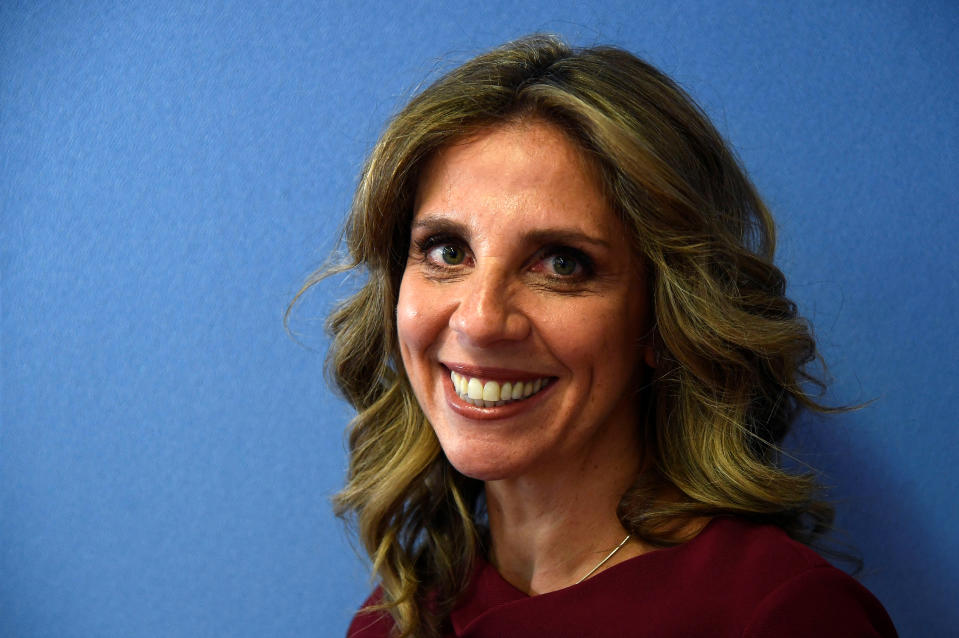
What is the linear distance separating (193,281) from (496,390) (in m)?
0.89

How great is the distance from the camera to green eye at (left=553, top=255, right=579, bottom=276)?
4.23 feet

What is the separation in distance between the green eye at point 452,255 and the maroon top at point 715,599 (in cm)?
53

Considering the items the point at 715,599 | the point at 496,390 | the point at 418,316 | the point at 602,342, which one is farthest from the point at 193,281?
the point at 715,599

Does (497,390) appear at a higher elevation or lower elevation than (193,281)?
lower

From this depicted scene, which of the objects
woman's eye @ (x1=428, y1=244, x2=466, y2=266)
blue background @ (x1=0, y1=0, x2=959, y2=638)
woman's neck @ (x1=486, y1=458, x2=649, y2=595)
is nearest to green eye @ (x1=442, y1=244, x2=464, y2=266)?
woman's eye @ (x1=428, y1=244, x2=466, y2=266)

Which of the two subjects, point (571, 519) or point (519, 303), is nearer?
point (519, 303)

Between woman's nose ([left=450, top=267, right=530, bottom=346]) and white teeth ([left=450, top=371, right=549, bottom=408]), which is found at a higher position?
woman's nose ([left=450, top=267, right=530, bottom=346])

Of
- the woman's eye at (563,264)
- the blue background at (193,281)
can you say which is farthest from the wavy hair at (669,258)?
the blue background at (193,281)

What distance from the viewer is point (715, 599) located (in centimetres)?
124

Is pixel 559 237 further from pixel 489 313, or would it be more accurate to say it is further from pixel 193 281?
pixel 193 281

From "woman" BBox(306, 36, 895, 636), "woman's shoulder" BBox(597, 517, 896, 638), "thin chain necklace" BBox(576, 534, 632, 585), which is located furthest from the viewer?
"thin chain necklace" BBox(576, 534, 632, 585)

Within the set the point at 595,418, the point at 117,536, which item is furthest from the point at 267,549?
the point at 595,418

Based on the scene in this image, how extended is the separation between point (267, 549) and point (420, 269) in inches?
34.0

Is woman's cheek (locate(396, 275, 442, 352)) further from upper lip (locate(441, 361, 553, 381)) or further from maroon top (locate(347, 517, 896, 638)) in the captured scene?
maroon top (locate(347, 517, 896, 638))
